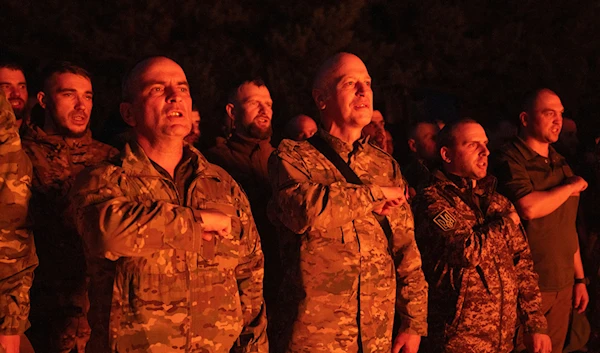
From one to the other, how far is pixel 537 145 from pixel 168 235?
12.7 feet

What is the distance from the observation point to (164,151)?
3729 millimetres

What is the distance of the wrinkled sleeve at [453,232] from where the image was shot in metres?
4.97

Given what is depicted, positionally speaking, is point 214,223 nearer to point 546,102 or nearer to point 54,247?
point 54,247

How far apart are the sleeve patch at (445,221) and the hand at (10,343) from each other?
270cm

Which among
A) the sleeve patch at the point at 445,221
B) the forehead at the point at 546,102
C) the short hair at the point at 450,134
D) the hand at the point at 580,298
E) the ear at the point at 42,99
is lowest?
the hand at the point at 580,298

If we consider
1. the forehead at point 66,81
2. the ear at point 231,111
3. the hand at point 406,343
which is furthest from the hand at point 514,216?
the forehead at point 66,81

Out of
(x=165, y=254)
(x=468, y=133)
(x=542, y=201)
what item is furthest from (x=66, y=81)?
(x=542, y=201)

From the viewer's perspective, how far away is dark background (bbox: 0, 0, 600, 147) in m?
9.24

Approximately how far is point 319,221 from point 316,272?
12.9 inches

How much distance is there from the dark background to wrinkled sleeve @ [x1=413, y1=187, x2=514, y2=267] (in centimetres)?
415

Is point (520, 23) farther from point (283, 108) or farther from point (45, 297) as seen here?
point (45, 297)

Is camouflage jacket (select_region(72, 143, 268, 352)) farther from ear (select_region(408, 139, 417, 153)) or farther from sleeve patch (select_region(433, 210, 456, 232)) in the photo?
ear (select_region(408, 139, 417, 153))

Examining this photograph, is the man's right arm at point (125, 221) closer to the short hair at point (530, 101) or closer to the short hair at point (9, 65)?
the short hair at point (9, 65)

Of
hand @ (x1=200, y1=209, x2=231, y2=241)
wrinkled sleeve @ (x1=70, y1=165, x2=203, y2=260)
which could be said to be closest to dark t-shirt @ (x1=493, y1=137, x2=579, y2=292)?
hand @ (x1=200, y1=209, x2=231, y2=241)
